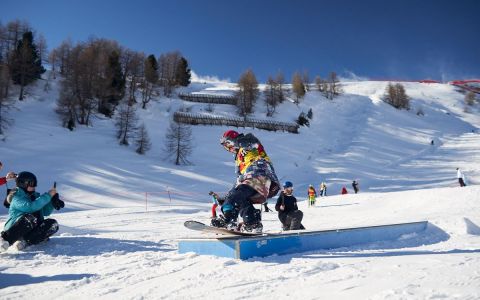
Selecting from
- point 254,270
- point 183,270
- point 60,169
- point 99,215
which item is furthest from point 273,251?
point 60,169

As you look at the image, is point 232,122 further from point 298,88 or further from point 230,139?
point 230,139

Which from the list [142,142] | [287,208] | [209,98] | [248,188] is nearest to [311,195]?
[287,208]

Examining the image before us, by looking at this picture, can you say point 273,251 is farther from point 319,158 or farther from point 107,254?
point 319,158

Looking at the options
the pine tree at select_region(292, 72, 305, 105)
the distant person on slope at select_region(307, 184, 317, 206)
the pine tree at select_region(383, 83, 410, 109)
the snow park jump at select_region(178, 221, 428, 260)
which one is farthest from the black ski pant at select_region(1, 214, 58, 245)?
the pine tree at select_region(383, 83, 410, 109)

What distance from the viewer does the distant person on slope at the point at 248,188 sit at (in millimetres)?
5246

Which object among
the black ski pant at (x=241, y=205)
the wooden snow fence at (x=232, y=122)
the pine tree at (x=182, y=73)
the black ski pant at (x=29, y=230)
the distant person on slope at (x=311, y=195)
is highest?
the pine tree at (x=182, y=73)

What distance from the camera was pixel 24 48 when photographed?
145ft

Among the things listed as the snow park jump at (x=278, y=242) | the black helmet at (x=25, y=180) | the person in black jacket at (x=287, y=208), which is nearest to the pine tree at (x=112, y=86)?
the black helmet at (x=25, y=180)

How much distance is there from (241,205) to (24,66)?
4592cm

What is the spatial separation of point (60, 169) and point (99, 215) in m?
15.4

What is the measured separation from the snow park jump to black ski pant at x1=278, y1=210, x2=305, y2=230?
4.93 ft

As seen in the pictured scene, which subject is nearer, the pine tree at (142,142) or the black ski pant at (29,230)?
the black ski pant at (29,230)

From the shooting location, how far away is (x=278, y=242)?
477 cm

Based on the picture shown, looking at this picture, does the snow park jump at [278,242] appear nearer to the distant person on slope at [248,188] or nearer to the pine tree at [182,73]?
the distant person on slope at [248,188]
